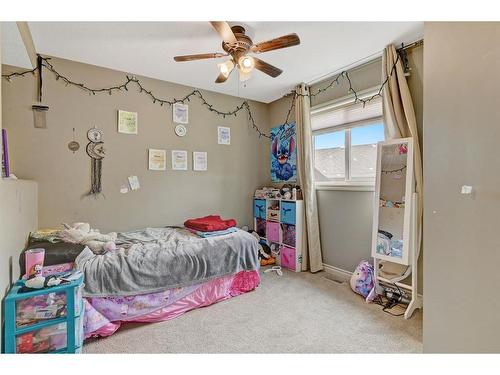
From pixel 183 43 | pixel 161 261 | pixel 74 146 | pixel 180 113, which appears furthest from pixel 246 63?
pixel 74 146

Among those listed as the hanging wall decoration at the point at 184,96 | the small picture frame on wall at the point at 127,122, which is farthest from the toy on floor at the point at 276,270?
the small picture frame on wall at the point at 127,122

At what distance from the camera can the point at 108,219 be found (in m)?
2.77

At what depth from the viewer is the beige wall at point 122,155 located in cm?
242

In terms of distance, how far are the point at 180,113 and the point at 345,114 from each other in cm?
206

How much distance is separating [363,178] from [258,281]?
5.38 feet

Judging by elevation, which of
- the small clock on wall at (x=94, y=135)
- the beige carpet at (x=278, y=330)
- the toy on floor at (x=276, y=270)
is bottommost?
the beige carpet at (x=278, y=330)

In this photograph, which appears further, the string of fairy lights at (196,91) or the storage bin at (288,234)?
the storage bin at (288,234)

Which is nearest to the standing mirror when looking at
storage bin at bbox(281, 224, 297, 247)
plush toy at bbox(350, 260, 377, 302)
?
plush toy at bbox(350, 260, 377, 302)

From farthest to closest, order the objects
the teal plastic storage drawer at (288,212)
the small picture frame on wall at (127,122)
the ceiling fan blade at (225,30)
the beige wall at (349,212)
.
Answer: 1. the teal plastic storage drawer at (288,212)
2. the small picture frame on wall at (127,122)
3. the beige wall at (349,212)
4. the ceiling fan blade at (225,30)

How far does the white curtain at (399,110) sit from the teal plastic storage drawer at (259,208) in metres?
1.86

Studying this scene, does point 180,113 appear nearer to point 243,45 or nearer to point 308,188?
point 243,45

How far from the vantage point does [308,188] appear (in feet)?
10.2

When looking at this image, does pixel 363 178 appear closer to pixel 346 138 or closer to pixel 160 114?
pixel 346 138

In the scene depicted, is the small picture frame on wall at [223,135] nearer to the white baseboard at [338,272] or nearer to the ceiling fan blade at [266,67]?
the ceiling fan blade at [266,67]
